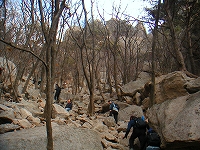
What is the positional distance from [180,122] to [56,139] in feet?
10.6

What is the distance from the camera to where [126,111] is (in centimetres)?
1180

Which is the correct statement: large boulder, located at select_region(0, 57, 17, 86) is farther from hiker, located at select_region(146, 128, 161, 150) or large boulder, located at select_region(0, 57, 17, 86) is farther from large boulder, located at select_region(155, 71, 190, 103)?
hiker, located at select_region(146, 128, 161, 150)

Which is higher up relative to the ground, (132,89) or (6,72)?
(6,72)

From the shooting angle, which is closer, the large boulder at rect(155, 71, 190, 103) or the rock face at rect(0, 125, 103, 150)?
the rock face at rect(0, 125, 103, 150)

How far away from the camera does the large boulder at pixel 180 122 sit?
14.7 feet

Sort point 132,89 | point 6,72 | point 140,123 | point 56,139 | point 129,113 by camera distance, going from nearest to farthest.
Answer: point 56,139, point 140,123, point 129,113, point 6,72, point 132,89

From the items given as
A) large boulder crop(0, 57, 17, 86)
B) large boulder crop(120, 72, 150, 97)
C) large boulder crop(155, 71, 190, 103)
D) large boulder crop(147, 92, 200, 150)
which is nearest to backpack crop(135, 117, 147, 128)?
large boulder crop(147, 92, 200, 150)

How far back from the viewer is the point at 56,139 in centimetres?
571

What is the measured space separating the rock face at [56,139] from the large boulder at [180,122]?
1.99 meters

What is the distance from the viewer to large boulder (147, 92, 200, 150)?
4.48 metres

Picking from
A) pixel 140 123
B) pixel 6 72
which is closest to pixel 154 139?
pixel 140 123

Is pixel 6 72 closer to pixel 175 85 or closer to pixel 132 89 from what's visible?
pixel 132 89

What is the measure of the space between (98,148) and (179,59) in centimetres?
544

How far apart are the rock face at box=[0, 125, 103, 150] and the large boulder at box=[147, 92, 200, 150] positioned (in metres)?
1.99
